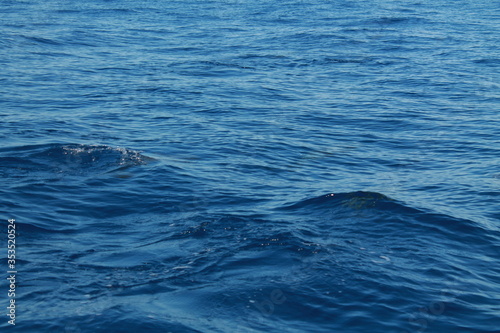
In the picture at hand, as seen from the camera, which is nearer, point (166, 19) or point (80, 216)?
point (80, 216)

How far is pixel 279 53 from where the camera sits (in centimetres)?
2614

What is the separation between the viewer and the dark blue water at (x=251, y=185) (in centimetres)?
852

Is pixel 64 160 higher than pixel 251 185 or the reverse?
higher

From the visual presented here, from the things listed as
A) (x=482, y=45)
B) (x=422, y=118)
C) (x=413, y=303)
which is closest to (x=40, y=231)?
(x=413, y=303)

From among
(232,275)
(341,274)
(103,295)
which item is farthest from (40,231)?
(341,274)

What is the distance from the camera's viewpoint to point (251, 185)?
13.0m

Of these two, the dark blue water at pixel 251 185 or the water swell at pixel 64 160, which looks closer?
the dark blue water at pixel 251 185

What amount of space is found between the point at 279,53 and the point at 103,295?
61.4ft

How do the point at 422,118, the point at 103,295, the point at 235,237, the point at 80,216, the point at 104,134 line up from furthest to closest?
the point at 422,118 → the point at 104,134 → the point at 80,216 → the point at 235,237 → the point at 103,295

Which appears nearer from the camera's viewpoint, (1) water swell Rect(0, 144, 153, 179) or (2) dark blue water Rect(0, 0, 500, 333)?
(2) dark blue water Rect(0, 0, 500, 333)

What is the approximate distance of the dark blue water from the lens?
27.9 feet

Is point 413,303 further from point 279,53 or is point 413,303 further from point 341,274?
point 279,53

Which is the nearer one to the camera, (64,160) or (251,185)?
(251,185)

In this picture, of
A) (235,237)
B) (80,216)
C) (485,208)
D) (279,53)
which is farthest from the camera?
(279,53)
